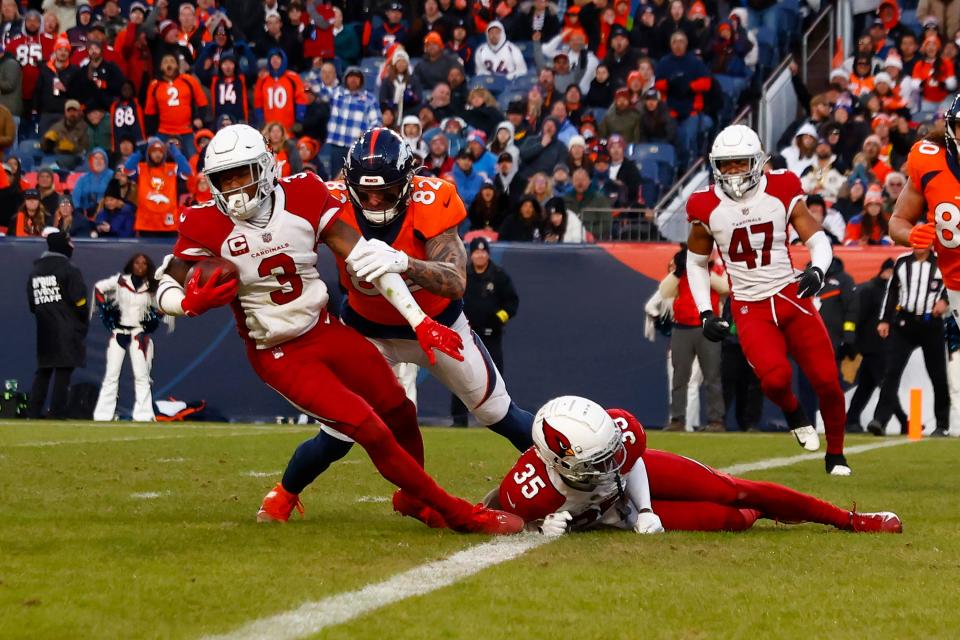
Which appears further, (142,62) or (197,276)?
(142,62)

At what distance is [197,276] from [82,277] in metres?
8.34

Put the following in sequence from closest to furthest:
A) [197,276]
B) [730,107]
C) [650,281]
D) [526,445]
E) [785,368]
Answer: [197,276] → [526,445] → [785,368] → [650,281] → [730,107]

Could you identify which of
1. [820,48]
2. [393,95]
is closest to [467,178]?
[393,95]

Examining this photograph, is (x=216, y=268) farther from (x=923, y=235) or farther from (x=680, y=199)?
(x=680, y=199)

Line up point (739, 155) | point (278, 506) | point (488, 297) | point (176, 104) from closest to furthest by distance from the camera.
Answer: point (278, 506)
point (739, 155)
point (488, 297)
point (176, 104)

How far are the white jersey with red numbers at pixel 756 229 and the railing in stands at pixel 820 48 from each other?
31.3 ft

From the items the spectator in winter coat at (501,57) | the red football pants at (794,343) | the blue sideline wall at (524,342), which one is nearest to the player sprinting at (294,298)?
the red football pants at (794,343)

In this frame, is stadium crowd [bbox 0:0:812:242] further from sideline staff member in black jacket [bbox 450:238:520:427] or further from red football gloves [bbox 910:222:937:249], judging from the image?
red football gloves [bbox 910:222:937:249]

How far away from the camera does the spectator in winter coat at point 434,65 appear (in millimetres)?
15867

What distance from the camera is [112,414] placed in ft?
41.3

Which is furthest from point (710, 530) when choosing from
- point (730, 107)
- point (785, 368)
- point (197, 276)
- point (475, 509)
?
point (730, 107)

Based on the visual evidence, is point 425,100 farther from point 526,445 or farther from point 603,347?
point 526,445

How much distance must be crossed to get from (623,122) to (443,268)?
10073 mm

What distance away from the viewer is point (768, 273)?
24.7 feet
